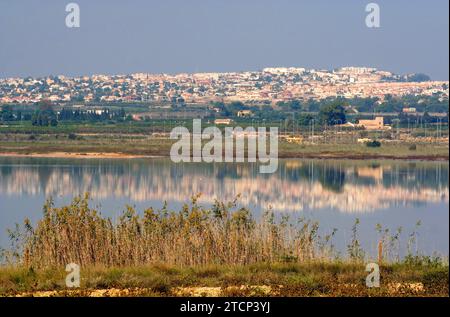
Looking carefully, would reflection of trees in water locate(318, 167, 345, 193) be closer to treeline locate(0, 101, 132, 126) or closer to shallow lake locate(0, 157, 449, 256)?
shallow lake locate(0, 157, 449, 256)

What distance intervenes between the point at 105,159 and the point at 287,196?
17.2 metres

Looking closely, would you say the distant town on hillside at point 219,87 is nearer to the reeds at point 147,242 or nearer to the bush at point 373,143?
the bush at point 373,143

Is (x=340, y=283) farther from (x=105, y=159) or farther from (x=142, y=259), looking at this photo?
(x=105, y=159)

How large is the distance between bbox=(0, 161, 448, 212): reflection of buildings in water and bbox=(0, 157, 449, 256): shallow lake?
0.03 metres

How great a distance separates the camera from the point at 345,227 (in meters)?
16.6

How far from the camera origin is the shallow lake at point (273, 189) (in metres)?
17.6

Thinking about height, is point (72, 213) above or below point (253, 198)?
above
